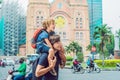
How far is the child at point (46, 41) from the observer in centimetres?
472

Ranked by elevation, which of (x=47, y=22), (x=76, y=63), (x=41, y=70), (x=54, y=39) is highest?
(x=47, y=22)

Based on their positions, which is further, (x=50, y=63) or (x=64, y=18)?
(x=64, y=18)

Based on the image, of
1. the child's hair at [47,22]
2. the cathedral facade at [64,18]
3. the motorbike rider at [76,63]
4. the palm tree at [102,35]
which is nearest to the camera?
the child's hair at [47,22]

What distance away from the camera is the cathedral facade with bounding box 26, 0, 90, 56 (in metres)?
97.8

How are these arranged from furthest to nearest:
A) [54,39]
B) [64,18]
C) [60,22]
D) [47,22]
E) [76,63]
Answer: [64,18]
[60,22]
[76,63]
[47,22]
[54,39]

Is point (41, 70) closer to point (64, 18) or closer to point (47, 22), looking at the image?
point (47, 22)

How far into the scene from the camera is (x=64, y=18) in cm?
9962

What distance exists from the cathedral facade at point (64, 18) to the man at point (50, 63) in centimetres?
9242

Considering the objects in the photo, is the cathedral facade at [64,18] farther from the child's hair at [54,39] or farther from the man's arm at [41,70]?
the man's arm at [41,70]

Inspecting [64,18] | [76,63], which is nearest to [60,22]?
[64,18]

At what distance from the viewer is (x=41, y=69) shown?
4.68 metres

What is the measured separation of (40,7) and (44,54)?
3682 inches

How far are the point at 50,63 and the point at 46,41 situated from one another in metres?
0.35

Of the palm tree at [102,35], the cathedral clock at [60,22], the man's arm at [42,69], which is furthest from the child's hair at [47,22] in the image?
the cathedral clock at [60,22]
